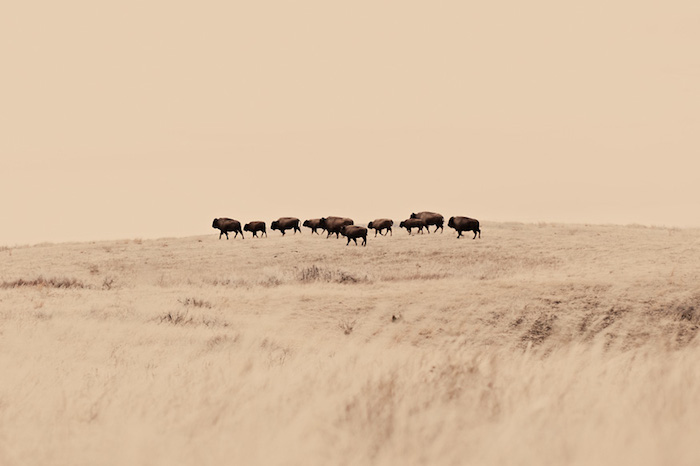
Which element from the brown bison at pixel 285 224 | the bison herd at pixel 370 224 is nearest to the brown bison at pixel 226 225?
the bison herd at pixel 370 224

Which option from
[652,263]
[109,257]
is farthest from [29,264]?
[652,263]

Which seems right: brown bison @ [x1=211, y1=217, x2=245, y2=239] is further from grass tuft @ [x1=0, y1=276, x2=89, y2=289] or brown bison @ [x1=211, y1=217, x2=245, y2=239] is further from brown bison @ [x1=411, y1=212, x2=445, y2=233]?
grass tuft @ [x1=0, y1=276, x2=89, y2=289]

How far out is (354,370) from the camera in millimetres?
5242

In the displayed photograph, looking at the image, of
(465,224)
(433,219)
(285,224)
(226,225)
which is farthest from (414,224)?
(226,225)

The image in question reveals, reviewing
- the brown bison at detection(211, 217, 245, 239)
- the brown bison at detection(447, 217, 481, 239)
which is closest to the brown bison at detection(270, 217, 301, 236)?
the brown bison at detection(211, 217, 245, 239)

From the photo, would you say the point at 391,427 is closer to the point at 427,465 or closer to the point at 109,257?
the point at 427,465

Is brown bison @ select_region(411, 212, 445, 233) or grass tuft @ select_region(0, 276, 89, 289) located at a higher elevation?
brown bison @ select_region(411, 212, 445, 233)

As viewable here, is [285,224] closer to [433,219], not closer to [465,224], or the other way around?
[433,219]

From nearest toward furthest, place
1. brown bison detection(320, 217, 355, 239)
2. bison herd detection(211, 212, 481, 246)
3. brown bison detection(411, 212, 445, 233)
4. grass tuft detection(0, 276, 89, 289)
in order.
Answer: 1. grass tuft detection(0, 276, 89, 289)
2. bison herd detection(211, 212, 481, 246)
3. brown bison detection(320, 217, 355, 239)
4. brown bison detection(411, 212, 445, 233)

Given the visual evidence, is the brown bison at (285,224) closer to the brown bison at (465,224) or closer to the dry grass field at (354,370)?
the brown bison at (465,224)

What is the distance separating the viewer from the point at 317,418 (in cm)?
409

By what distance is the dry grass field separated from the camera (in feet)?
12.2

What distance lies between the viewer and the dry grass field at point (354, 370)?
371cm

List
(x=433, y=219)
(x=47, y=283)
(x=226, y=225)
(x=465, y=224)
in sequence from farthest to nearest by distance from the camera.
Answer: (x=226, y=225) → (x=433, y=219) → (x=465, y=224) → (x=47, y=283)
